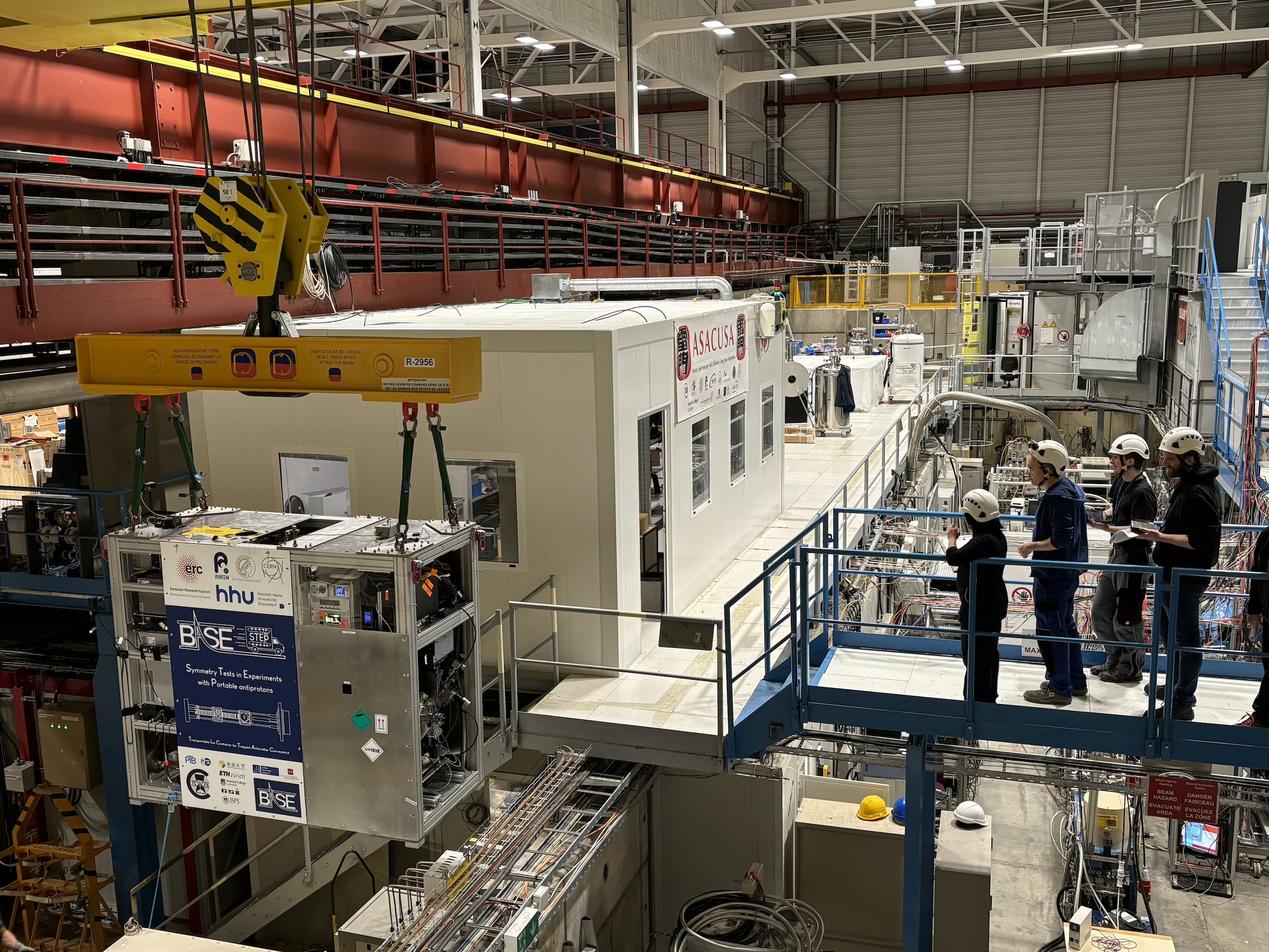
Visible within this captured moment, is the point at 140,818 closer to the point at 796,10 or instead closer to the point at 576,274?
the point at 576,274

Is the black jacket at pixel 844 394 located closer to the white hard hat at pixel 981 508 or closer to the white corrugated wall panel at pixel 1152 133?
the white hard hat at pixel 981 508

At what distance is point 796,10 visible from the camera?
80.4ft

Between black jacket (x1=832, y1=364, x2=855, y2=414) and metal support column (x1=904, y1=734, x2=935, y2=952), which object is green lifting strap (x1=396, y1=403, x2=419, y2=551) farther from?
black jacket (x1=832, y1=364, x2=855, y2=414)

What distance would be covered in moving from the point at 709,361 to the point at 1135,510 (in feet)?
17.2

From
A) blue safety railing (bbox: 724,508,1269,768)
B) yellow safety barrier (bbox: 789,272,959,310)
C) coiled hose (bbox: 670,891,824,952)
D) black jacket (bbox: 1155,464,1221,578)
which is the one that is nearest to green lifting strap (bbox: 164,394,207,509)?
blue safety railing (bbox: 724,508,1269,768)

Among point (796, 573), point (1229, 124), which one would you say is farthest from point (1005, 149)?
point (796, 573)

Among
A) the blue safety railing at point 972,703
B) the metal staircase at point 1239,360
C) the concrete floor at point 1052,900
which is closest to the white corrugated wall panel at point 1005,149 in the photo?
the metal staircase at point 1239,360

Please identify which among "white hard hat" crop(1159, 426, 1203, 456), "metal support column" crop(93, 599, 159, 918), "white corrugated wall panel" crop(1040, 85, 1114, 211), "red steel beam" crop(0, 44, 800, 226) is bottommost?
"metal support column" crop(93, 599, 159, 918)

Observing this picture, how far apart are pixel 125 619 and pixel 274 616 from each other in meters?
1.34

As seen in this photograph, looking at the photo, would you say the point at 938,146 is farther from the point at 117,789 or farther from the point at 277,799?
the point at 277,799

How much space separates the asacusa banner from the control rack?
3.79 meters

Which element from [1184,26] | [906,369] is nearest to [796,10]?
[906,369]

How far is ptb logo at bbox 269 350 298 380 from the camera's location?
6699mm

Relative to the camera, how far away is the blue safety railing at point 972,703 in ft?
22.9
